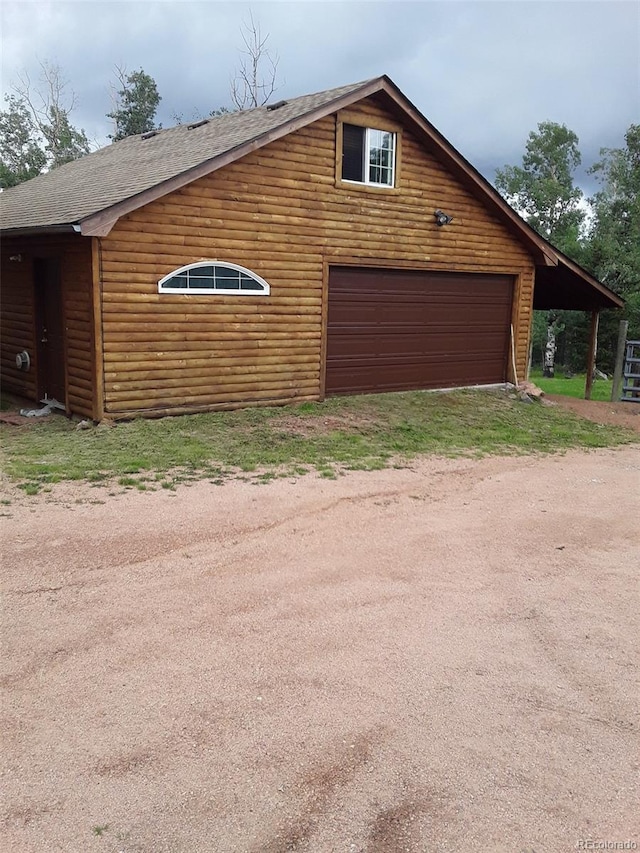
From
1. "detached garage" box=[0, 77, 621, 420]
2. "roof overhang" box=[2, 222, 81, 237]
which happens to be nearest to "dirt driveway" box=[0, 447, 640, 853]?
"roof overhang" box=[2, 222, 81, 237]

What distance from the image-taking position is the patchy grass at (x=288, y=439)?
8.14 meters

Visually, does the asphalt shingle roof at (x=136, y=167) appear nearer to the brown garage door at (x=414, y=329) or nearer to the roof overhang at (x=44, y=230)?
the roof overhang at (x=44, y=230)

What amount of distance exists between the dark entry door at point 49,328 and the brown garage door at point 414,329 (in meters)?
4.54

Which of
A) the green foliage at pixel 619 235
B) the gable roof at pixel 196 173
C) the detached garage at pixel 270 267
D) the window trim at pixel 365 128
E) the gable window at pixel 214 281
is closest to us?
the gable roof at pixel 196 173

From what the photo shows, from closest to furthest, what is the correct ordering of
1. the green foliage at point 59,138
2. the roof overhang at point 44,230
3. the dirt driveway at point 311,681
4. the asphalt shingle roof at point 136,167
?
1. the dirt driveway at point 311,681
2. the roof overhang at point 44,230
3. the asphalt shingle roof at point 136,167
4. the green foliage at point 59,138

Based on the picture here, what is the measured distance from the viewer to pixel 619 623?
4.85 metres

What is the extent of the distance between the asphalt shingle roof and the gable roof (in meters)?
0.04

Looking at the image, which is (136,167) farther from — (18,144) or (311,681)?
(18,144)

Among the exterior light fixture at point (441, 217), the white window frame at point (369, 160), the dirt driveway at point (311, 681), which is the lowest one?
the dirt driveway at point (311, 681)

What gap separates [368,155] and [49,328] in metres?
6.29

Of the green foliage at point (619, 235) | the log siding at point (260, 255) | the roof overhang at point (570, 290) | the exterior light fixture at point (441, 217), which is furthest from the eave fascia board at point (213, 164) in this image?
the green foliage at point (619, 235)

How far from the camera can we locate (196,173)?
34.5 ft

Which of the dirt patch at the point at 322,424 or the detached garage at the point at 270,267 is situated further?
the dirt patch at the point at 322,424

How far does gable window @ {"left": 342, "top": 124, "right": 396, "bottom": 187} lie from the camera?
1285cm
